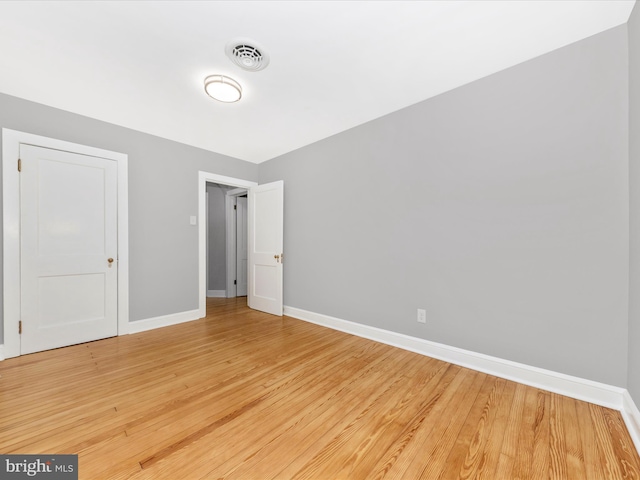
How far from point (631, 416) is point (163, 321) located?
4345 mm

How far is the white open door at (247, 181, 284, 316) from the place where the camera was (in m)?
3.86

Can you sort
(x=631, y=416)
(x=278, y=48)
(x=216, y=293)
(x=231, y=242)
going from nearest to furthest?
1. (x=631, y=416)
2. (x=278, y=48)
3. (x=231, y=242)
4. (x=216, y=293)

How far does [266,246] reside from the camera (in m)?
4.04

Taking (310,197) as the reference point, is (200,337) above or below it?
below

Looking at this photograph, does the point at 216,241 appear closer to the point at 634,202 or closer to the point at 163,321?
the point at 163,321

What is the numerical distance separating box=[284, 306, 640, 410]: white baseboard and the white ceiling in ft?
8.03

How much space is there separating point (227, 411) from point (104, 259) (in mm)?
2450

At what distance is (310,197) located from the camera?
11.8ft

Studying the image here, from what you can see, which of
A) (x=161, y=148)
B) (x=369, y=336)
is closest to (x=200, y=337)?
(x=369, y=336)

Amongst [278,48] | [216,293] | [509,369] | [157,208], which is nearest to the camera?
[278,48]

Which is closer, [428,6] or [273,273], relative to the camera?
[428,6]

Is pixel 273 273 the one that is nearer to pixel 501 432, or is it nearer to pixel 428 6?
pixel 501 432

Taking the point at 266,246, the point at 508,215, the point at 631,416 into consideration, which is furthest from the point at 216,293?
the point at 631,416

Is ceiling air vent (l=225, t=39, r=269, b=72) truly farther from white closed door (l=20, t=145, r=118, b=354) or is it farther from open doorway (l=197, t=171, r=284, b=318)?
white closed door (l=20, t=145, r=118, b=354)
